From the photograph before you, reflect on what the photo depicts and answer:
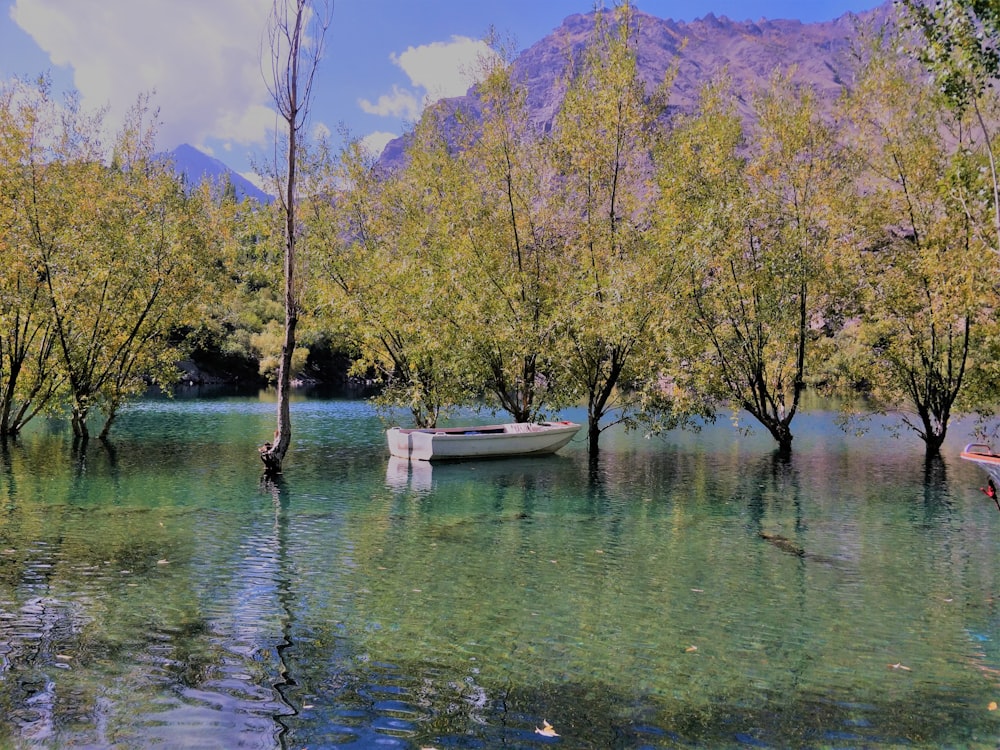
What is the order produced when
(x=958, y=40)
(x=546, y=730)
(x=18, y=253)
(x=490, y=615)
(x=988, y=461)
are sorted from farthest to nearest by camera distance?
(x=18, y=253) < (x=988, y=461) < (x=958, y=40) < (x=490, y=615) < (x=546, y=730)

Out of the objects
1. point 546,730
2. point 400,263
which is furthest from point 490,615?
point 400,263

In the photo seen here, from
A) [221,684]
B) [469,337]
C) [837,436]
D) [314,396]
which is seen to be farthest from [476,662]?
[314,396]

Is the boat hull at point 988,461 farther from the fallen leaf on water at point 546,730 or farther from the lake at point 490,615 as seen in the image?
the fallen leaf on water at point 546,730

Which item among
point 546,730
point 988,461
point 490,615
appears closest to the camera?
point 546,730

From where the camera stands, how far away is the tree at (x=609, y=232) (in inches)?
1099

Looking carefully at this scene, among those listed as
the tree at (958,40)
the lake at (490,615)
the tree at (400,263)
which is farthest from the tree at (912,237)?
the tree at (400,263)

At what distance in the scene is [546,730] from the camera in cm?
587

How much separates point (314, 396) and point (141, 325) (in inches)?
1650

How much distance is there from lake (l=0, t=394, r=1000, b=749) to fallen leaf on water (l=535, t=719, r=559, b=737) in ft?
0.10

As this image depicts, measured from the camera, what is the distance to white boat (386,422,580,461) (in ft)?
86.1

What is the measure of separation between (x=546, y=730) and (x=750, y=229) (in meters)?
26.0

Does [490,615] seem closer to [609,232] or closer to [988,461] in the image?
[988,461]

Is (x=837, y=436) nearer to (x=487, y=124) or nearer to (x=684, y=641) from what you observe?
(x=487, y=124)

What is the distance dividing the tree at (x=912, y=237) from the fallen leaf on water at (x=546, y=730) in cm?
2647
